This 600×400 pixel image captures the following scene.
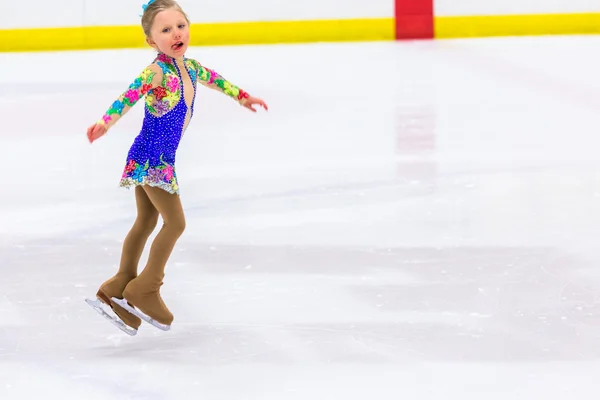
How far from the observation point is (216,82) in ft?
8.50

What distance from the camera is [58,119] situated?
19.7 feet

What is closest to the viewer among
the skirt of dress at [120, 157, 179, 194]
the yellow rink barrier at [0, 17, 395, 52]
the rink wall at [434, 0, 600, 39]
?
the skirt of dress at [120, 157, 179, 194]

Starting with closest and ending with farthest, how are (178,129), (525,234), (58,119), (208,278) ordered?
(178,129) < (208,278) < (525,234) < (58,119)

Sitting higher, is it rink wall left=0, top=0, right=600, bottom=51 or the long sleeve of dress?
the long sleeve of dress

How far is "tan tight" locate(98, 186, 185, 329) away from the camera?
8.34 ft

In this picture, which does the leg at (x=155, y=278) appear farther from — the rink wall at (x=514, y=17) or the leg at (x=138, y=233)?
the rink wall at (x=514, y=17)

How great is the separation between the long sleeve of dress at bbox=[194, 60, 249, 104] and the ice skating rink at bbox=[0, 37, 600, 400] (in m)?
0.52

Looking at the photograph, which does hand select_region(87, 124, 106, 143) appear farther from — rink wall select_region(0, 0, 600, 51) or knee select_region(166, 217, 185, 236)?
rink wall select_region(0, 0, 600, 51)

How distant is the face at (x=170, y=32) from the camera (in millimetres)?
2455

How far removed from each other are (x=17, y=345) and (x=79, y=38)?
7.34 m

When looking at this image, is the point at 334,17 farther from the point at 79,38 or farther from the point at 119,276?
the point at 119,276

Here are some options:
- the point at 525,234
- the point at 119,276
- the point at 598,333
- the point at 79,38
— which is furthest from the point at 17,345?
the point at 79,38

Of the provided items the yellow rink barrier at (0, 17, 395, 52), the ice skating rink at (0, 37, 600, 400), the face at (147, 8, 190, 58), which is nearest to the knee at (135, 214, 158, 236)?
the ice skating rink at (0, 37, 600, 400)

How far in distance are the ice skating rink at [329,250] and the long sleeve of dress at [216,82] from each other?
20.6 inches
